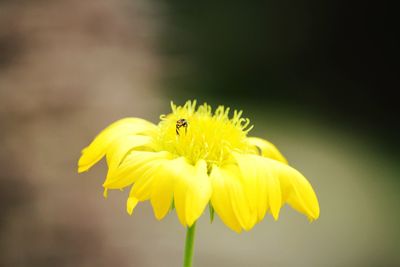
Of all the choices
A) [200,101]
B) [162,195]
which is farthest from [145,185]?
[200,101]

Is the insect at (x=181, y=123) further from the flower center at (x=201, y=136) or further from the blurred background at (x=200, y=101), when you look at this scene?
the blurred background at (x=200, y=101)

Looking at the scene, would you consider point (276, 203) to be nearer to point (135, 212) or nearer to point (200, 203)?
point (200, 203)

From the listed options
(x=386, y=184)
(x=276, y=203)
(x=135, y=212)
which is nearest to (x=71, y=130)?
(x=135, y=212)

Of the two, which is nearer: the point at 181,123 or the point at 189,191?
the point at 189,191

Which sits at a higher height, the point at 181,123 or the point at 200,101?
the point at 200,101

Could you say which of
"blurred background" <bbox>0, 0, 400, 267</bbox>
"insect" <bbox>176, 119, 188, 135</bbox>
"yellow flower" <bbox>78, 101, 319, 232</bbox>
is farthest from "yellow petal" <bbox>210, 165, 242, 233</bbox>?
"blurred background" <bbox>0, 0, 400, 267</bbox>

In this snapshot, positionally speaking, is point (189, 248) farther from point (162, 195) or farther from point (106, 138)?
point (106, 138)

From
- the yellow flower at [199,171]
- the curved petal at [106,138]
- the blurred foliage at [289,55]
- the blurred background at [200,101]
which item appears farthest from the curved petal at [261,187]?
Answer: the blurred foliage at [289,55]
